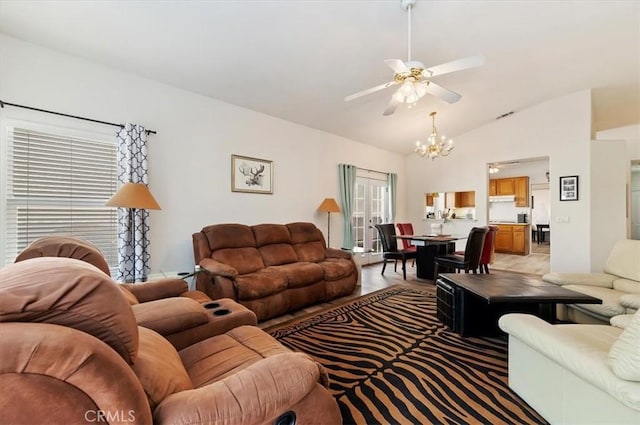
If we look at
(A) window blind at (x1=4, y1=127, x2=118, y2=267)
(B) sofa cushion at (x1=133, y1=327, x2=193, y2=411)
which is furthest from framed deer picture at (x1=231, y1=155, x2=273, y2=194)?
(B) sofa cushion at (x1=133, y1=327, x2=193, y2=411)

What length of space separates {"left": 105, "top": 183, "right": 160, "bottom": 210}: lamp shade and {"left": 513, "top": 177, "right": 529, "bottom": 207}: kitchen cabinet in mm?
9799

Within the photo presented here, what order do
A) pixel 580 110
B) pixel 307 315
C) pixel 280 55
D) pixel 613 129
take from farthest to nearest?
pixel 613 129
pixel 580 110
pixel 307 315
pixel 280 55

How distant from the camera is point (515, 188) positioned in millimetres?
8703

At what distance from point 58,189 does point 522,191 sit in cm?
1057

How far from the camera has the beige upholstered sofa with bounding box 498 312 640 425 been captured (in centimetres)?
118

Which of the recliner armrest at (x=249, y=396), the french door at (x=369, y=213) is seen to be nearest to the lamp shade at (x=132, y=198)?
the recliner armrest at (x=249, y=396)

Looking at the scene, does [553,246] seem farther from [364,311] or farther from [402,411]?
[402,411]

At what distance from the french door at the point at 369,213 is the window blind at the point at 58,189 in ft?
14.4

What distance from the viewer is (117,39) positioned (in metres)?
2.56

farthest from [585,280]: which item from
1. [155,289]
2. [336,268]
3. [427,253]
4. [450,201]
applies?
[450,201]

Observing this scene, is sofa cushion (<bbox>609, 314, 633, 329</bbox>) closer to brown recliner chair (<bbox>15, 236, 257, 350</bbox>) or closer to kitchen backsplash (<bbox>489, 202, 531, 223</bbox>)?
brown recliner chair (<bbox>15, 236, 257, 350</bbox>)

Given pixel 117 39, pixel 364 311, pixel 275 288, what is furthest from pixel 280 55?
pixel 364 311

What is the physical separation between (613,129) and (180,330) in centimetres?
905

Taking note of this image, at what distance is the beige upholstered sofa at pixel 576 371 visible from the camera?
46.3 inches
